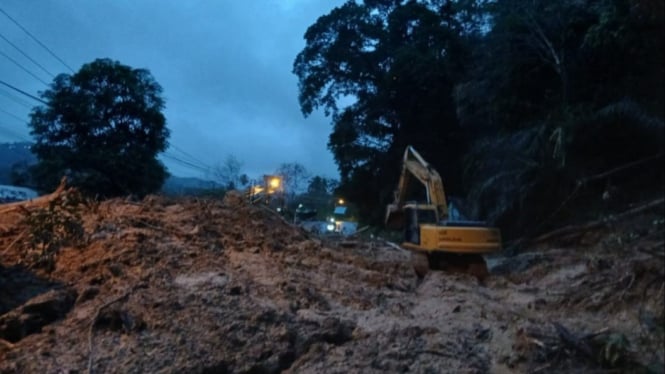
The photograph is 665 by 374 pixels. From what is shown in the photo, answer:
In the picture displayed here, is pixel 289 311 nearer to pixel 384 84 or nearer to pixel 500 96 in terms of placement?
pixel 500 96

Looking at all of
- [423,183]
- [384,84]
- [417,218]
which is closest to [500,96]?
[423,183]

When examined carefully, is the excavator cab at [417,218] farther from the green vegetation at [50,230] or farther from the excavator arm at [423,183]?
the green vegetation at [50,230]

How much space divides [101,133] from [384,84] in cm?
1292

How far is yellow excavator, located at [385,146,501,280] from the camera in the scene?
9930mm

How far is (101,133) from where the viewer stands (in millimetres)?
19984

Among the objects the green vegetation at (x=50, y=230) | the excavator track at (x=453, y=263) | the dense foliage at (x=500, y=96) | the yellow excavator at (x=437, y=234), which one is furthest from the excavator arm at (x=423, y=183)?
the green vegetation at (x=50, y=230)

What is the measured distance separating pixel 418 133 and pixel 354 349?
21.2 m

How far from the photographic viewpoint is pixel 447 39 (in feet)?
84.6

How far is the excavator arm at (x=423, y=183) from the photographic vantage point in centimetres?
1145

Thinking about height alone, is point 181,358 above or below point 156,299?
below

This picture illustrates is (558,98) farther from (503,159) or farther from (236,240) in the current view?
(236,240)

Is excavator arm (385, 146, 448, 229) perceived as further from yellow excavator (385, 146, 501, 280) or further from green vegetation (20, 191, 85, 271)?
green vegetation (20, 191, 85, 271)

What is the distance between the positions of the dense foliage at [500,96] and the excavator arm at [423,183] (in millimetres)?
2227

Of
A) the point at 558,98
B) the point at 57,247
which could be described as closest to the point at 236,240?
the point at 57,247
